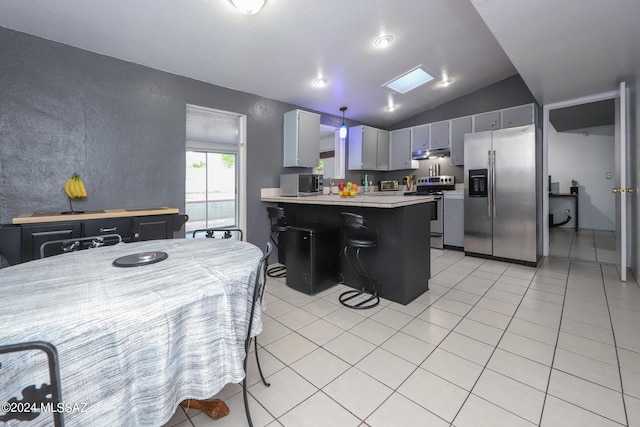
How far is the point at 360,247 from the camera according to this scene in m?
2.64

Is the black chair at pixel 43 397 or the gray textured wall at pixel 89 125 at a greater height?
the gray textured wall at pixel 89 125

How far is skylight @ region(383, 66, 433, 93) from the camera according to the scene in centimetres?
399

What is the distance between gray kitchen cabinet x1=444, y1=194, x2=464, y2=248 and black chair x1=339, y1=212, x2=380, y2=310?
260cm

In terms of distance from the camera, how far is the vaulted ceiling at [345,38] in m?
2.19

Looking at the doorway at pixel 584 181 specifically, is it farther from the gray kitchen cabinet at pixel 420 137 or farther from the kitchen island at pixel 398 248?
the kitchen island at pixel 398 248

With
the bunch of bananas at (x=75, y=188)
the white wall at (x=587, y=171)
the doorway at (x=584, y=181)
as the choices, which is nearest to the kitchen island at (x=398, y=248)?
the bunch of bananas at (x=75, y=188)

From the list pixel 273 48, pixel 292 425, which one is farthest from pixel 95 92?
pixel 292 425

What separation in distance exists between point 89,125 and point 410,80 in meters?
4.15

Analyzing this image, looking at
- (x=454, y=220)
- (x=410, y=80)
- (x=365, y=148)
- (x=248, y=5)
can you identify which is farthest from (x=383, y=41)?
(x=454, y=220)

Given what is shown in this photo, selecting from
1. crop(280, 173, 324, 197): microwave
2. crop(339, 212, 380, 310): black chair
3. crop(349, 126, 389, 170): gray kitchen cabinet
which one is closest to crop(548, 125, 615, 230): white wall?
crop(349, 126, 389, 170): gray kitchen cabinet

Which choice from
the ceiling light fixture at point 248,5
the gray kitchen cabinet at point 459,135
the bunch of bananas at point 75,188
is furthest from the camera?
the gray kitchen cabinet at point 459,135

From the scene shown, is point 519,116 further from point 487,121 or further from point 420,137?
point 420,137

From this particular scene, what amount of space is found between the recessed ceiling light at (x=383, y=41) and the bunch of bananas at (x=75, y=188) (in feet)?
11.0

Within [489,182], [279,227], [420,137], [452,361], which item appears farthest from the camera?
[420,137]
